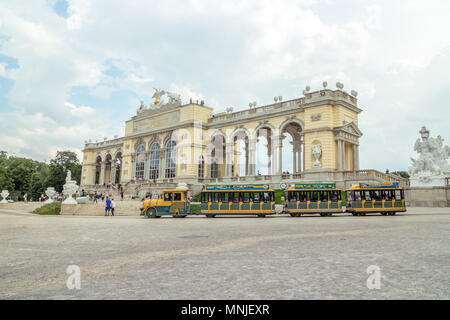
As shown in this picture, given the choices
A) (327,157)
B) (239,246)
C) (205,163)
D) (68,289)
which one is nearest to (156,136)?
(205,163)

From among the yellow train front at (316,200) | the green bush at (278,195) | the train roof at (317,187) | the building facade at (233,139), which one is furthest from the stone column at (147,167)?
the train roof at (317,187)

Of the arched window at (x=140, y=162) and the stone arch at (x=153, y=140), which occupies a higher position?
the stone arch at (x=153, y=140)

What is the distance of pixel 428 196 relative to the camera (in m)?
28.4

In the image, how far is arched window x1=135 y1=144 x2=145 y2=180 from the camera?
53656 millimetres

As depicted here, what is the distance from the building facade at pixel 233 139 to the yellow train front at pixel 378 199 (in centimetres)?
910

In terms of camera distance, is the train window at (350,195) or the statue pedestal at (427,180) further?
the statue pedestal at (427,180)

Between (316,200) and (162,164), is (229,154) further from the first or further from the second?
(316,200)

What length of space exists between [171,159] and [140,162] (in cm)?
811

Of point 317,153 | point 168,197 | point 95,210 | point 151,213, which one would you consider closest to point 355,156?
point 317,153

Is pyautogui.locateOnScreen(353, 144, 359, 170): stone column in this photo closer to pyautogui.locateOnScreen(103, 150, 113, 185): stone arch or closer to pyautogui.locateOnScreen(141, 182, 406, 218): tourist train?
pyautogui.locateOnScreen(141, 182, 406, 218): tourist train

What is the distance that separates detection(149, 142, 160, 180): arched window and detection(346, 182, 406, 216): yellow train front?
112ft

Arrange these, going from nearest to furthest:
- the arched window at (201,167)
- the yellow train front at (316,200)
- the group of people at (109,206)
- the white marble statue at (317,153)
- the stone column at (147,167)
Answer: the yellow train front at (316,200) → the group of people at (109,206) → the white marble statue at (317,153) → the arched window at (201,167) → the stone column at (147,167)

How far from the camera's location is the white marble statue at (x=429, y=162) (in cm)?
2822

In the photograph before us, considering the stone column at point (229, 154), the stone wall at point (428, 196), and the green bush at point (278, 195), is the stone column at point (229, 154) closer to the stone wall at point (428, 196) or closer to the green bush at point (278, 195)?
the green bush at point (278, 195)
